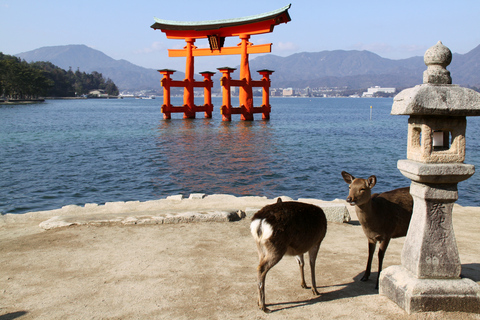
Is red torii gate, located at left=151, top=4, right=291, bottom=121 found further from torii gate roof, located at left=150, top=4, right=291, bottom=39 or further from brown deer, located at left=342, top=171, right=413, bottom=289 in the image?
brown deer, located at left=342, top=171, right=413, bottom=289

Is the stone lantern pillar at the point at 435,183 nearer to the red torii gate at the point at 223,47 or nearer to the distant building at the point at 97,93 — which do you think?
the red torii gate at the point at 223,47

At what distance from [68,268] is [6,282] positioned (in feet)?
2.25

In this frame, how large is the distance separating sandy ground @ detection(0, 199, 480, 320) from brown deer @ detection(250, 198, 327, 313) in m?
0.39

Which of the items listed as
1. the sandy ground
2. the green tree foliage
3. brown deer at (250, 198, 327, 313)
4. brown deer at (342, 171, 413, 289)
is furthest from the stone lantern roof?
the green tree foliage

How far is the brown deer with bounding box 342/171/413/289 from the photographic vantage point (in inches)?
170

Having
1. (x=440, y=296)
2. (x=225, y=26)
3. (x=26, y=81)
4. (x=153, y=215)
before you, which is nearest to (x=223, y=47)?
(x=225, y=26)

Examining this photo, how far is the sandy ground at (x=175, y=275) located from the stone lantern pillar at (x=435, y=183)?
20cm

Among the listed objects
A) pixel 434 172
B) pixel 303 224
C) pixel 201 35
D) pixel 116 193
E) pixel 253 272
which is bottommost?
pixel 116 193

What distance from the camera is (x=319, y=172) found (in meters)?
17.3

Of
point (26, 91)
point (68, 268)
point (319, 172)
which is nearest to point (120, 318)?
point (68, 268)

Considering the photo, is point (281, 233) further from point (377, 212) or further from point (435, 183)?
point (435, 183)

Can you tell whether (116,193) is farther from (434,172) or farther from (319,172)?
(434,172)

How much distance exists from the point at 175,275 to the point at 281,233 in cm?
166

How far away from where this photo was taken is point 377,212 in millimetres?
4527
